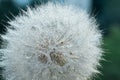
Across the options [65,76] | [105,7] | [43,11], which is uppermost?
[105,7]

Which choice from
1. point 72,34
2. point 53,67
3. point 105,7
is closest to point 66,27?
point 72,34

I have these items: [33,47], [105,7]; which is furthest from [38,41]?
[105,7]

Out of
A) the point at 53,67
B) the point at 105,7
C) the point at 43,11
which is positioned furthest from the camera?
the point at 105,7

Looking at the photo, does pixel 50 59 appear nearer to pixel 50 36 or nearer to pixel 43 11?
pixel 50 36

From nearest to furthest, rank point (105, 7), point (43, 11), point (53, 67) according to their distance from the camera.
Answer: point (53, 67), point (43, 11), point (105, 7)

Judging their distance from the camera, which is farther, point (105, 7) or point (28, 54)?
point (105, 7)

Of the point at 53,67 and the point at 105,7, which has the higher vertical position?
the point at 105,7

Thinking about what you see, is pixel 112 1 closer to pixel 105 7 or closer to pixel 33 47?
pixel 105 7
